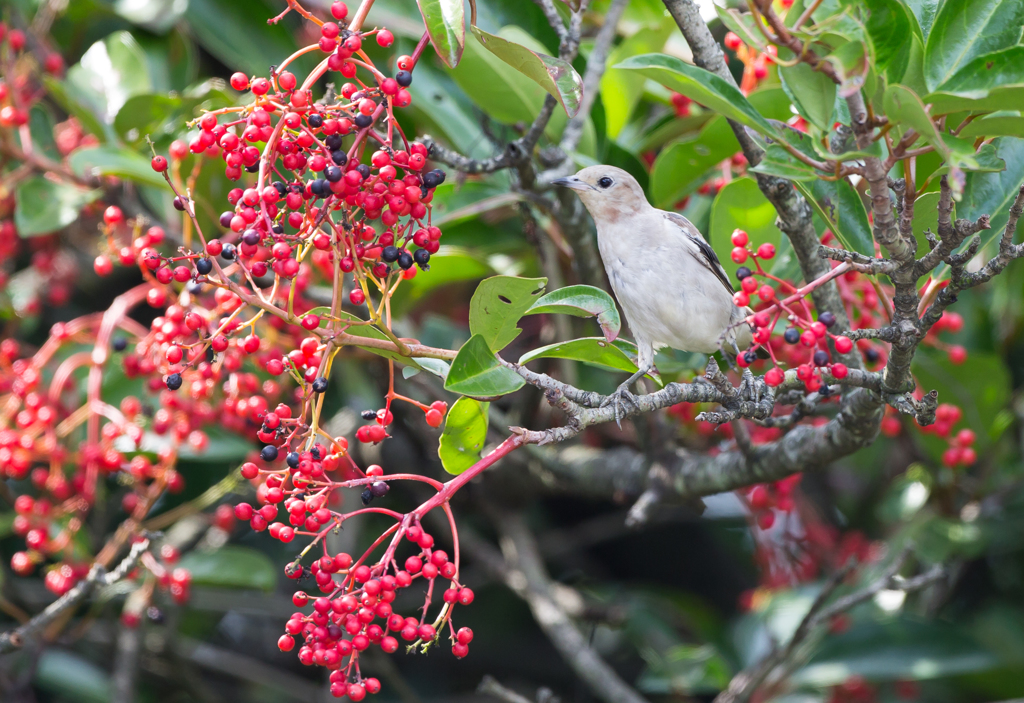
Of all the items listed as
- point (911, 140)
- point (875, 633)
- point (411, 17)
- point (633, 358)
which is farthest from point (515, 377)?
point (875, 633)

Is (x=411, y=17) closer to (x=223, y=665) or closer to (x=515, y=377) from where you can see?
(x=515, y=377)

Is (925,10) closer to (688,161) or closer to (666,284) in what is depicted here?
(688,161)

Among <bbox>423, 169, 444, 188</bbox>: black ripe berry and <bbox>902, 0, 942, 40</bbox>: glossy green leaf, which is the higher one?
<bbox>902, 0, 942, 40</bbox>: glossy green leaf

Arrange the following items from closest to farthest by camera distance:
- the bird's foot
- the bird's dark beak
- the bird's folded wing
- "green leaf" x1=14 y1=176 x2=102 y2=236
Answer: the bird's foot, the bird's dark beak, the bird's folded wing, "green leaf" x1=14 y1=176 x2=102 y2=236

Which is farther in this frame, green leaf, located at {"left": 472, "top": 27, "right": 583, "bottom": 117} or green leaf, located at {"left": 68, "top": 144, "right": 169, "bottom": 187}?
green leaf, located at {"left": 68, "top": 144, "right": 169, "bottom": 187}

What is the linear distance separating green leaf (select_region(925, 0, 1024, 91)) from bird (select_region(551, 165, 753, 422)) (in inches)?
43.0

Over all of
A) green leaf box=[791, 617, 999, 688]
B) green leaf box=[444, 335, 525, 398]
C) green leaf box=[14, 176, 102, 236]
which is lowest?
green leaf box=[791, 617, 999, 688]

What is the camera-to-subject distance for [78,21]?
4340 mm

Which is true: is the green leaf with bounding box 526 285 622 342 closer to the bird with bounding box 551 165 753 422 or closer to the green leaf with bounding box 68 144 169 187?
the bird with bounding box 551 165 753 422

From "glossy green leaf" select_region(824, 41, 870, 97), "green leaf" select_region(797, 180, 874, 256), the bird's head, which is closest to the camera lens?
"glossy green leaf" select_region(824, 41, 870, 97)

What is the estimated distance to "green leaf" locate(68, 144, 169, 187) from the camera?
3.16 meters

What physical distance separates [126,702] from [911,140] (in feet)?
11.4

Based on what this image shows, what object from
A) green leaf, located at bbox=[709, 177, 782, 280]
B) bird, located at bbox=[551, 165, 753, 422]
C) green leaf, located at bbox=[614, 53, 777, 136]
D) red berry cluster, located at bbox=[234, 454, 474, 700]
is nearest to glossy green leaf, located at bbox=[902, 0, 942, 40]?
green leaf, located at bbox=[614, 53, 777, 136]

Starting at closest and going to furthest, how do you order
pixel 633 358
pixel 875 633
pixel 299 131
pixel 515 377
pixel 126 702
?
pixel 299 131
pixel 515 377
pixel 633 358
pixel 126 702
pixel 875 633
